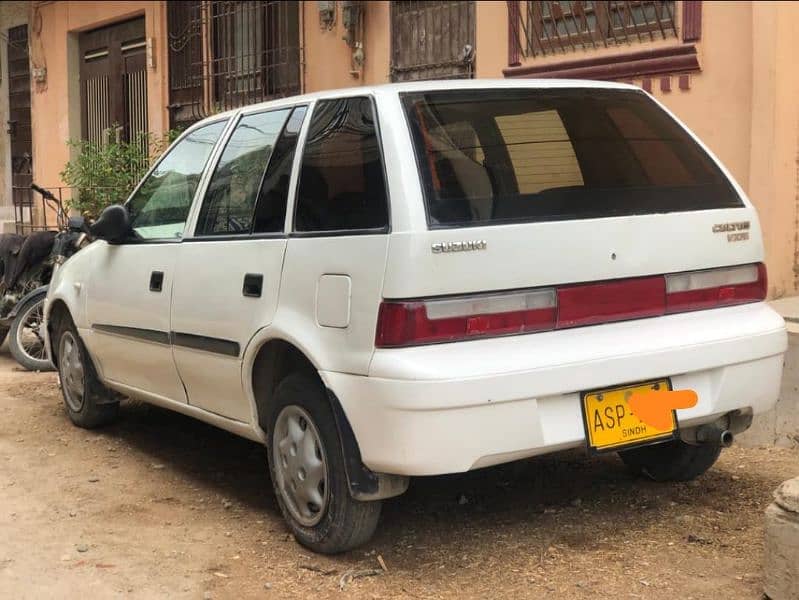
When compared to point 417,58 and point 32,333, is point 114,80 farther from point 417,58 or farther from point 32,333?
point 32,333

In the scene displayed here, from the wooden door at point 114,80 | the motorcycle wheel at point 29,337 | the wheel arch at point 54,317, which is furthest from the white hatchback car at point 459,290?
the wooden door at point 114,80

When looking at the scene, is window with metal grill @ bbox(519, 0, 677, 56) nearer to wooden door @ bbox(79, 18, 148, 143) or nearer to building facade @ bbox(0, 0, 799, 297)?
building facade @ bbox(0, 0, 799, 297)

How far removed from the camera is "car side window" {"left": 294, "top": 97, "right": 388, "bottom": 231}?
346cm

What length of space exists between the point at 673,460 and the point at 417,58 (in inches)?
255

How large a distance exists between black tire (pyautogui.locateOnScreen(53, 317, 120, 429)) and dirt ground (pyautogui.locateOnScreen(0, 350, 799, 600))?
1.12 feet

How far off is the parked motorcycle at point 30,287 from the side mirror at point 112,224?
10.0ft

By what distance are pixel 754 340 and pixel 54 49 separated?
15.1 meters

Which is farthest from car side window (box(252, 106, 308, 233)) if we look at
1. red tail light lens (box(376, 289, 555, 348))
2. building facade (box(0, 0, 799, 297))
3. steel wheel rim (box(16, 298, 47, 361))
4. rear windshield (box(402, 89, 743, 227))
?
steel wheel rim (box(16, 298, 47, 361))

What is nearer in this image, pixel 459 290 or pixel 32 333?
pixel 459 290

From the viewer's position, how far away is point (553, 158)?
378 centimetres

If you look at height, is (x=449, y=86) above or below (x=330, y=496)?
above

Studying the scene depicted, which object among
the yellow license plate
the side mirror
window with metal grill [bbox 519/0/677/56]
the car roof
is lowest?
the yellow license plate

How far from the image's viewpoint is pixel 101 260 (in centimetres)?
520

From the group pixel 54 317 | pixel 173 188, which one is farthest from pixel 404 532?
pixel 54 317
